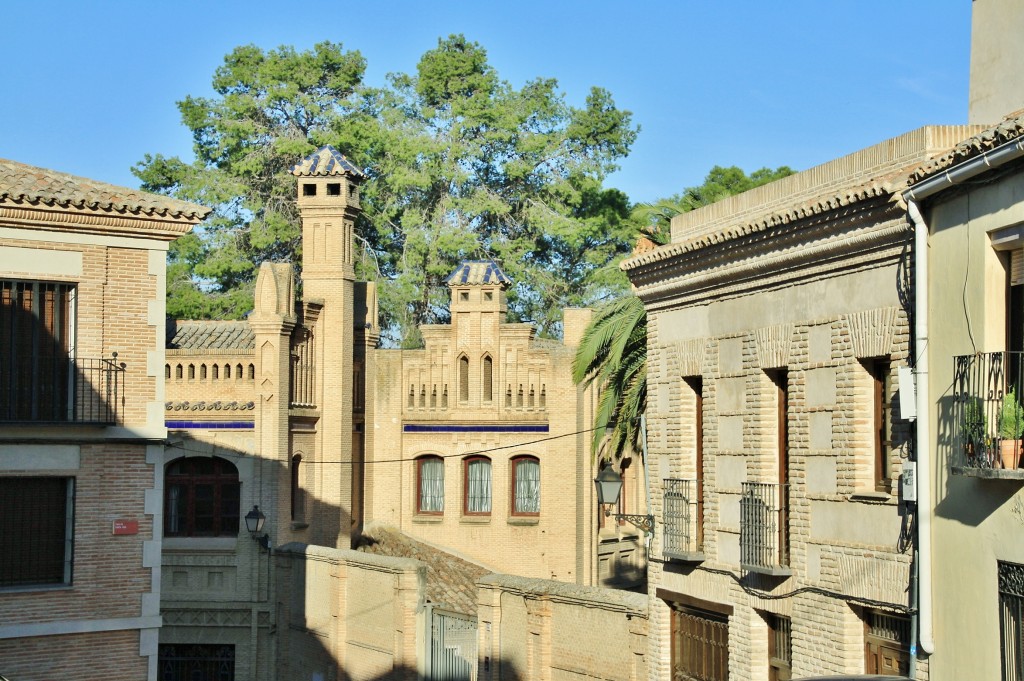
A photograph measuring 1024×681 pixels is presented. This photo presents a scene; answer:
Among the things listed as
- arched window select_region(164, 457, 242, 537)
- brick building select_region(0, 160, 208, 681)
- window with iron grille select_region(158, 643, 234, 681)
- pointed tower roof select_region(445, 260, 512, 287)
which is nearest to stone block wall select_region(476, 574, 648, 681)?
brick building select_region(0, 160, 208, 681)

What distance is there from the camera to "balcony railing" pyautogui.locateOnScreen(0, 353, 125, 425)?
64.3 feet

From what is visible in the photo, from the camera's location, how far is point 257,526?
102ft

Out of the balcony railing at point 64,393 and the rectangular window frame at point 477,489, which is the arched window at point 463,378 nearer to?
the rectangular window frame at point 477,489

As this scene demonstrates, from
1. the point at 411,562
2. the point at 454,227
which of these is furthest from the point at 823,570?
the point at 454,227

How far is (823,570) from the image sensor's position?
15.8m

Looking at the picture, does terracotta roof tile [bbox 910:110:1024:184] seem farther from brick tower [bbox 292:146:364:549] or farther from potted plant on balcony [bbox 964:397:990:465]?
brick tower [bbox 292:146:364:549]

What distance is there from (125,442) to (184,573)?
1284 cm

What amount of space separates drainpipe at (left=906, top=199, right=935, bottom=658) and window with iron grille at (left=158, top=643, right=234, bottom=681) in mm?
21418

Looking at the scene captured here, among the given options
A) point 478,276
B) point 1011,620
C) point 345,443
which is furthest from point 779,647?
point 478,276

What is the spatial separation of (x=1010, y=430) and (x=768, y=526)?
17.1 feet

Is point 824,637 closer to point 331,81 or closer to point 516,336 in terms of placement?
point 516,336

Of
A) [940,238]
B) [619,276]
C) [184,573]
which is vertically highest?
[619,276]

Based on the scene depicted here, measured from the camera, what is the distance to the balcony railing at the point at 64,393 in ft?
64.3

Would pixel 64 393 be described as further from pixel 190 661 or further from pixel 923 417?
pixel 190 661
